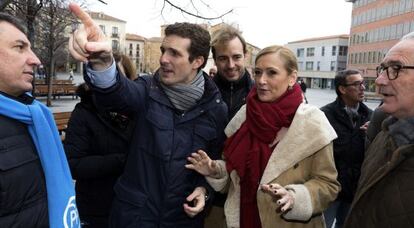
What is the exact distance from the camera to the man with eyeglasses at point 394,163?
1753 mm

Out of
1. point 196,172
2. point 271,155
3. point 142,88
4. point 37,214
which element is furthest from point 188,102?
point 37,214

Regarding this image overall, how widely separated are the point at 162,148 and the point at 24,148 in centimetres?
72

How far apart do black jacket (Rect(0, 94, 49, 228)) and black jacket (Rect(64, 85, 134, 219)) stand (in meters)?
0.83

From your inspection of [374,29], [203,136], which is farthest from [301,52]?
[203,136]

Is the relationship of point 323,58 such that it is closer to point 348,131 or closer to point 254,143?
point 348,131

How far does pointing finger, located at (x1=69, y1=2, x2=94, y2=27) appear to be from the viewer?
163 centimetres

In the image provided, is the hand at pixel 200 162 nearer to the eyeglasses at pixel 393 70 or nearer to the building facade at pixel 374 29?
the eyeglasses at pixel 393 70

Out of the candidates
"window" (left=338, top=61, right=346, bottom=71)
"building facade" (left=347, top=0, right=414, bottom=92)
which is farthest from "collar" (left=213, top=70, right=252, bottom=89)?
"window" (left=338, top=61, right=346, bottom=71)

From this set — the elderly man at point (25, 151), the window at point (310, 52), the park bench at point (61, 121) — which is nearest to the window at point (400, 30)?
the window at point (310, 52)

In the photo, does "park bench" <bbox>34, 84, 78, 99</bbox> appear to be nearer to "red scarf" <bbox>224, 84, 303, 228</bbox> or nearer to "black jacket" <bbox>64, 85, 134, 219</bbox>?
"black jacket" <bbox>64, 85, 134, 219</bbox>

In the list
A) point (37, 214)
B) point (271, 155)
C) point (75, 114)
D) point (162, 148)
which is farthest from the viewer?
Result: point (75, 114)

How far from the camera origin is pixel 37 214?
1.82 metres

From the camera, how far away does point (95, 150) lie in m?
2.81

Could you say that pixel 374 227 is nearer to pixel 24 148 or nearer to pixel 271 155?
pixel 271 155
